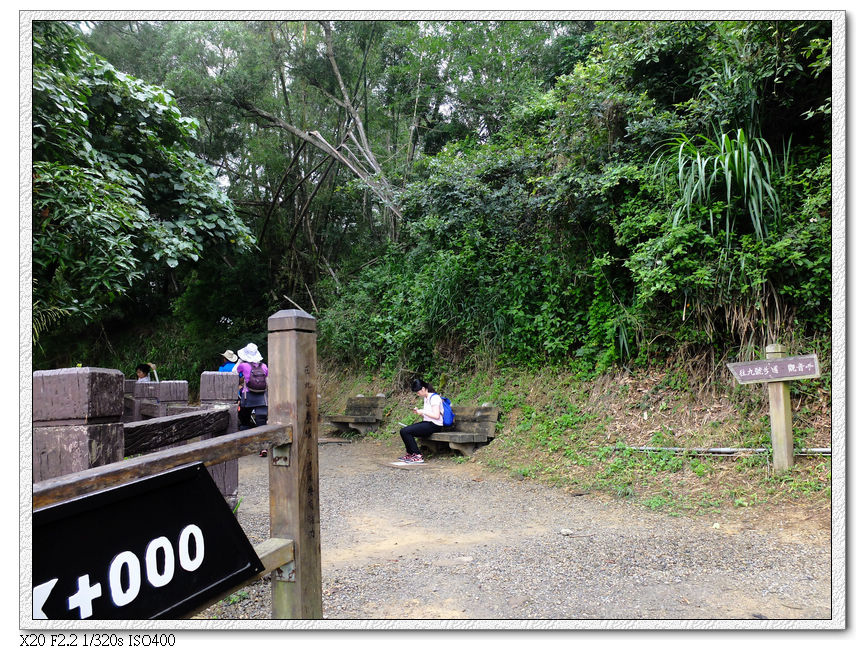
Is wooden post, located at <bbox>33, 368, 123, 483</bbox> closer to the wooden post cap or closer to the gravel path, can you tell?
the wooden post cap

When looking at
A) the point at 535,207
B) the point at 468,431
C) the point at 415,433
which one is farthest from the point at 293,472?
the point at 535,207

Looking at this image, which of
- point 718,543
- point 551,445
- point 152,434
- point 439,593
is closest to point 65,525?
point 152,434

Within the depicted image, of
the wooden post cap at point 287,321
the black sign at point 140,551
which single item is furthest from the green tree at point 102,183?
the black sign at point 140,551

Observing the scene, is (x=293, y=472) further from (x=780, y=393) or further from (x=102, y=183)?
(x=780, y=393)

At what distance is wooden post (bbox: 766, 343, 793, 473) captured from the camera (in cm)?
469

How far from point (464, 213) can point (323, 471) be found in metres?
3.98

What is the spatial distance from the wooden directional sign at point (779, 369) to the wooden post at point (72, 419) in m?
4.87

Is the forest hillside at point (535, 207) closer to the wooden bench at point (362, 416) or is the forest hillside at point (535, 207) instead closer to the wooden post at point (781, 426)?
the wooden post at point (781, 426)

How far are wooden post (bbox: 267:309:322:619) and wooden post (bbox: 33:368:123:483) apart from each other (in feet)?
1.81

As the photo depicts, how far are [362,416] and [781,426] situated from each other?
5.84m

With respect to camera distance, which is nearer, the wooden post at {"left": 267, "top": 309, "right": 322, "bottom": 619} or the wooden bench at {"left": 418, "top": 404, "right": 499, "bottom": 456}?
the wooden post at {"left": 267, "top": 309, "right": 322, "bottom": 619}

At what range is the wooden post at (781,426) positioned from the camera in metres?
4.69

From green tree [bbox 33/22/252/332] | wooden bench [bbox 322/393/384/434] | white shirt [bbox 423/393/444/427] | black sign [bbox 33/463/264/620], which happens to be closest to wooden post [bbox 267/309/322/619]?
black sign [bbox 33/463/264/620]

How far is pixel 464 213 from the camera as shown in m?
7.94
